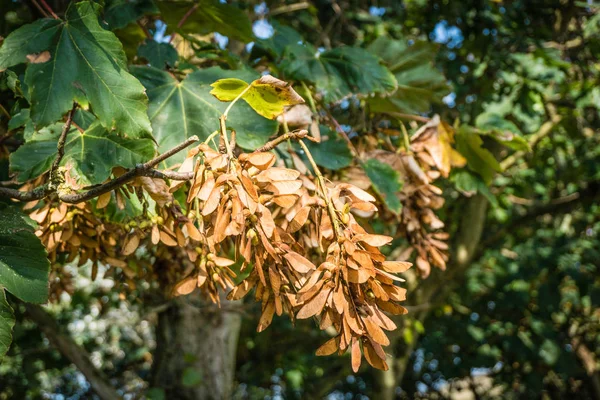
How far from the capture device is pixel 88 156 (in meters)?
1.29

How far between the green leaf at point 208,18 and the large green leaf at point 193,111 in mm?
287

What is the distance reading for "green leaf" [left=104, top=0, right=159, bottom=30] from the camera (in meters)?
1.68

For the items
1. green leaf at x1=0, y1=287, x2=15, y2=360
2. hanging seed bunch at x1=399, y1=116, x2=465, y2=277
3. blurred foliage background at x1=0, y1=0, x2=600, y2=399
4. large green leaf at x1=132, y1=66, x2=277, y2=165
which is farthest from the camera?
blurred foliage background at x1=0, y1=0, x2=600, y2=399

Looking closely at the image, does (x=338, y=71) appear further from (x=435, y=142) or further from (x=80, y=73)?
(x=80, y=73)

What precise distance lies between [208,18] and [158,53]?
231 mm

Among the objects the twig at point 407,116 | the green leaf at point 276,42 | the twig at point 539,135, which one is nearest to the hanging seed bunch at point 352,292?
the twig at point 407,116

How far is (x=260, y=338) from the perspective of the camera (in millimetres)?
4992

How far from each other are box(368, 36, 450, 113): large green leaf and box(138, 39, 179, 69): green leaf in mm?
621

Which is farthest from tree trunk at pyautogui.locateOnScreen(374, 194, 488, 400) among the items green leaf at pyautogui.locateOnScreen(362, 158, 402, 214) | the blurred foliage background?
green leaf at pyautogui.locateOnScreen(362, 158, 402, 214)

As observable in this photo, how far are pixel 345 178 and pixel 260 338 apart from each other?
356 centimetres

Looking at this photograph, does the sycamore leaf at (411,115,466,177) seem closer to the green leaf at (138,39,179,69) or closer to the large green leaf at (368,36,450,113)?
the large green leaf at (368,36,450,113)

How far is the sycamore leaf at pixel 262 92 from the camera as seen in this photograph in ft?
3.55

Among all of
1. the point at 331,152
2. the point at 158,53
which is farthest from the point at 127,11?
the point at 331,152

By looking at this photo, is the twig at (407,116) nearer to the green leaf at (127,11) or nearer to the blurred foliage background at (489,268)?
the green leaf at (127,11)
